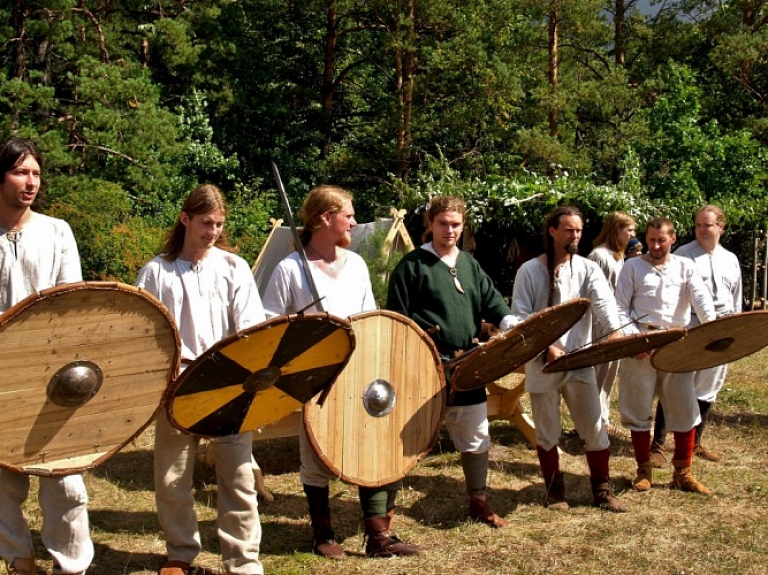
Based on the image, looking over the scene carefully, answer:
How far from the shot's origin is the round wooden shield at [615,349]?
4322mm

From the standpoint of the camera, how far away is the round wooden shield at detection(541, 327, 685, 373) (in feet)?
14.2

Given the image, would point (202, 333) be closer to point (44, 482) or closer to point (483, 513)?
point (44, 482)

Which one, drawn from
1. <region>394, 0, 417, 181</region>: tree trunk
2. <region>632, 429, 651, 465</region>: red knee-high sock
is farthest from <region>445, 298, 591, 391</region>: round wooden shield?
<region>394, 0, 417, 181</region>: tree trunk

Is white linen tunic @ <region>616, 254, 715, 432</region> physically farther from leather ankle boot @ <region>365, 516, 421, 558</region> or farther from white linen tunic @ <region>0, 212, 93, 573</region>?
white linen tunic @ <region>0, 212, 93, 573</region>

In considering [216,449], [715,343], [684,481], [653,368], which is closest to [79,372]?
[216,449]

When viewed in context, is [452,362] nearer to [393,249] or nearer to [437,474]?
[437,474]

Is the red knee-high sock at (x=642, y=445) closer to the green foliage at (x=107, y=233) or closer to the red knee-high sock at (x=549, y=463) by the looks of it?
the red knee-high sock at (x=549, y=463)

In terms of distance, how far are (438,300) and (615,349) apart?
2.89 feet

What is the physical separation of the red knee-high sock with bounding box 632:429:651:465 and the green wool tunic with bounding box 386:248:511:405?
122cm

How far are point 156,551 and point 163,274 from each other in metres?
1.32

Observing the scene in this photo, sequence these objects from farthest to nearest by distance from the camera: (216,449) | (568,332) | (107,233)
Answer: (107,233) → (568,332) → (216,449)

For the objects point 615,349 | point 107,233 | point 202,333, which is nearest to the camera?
point 202,333

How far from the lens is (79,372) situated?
292cm

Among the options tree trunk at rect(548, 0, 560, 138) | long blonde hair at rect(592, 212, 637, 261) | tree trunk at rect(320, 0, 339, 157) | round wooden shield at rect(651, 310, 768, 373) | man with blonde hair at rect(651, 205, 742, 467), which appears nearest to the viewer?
round wooden shield at rect(651, 310, 768, 373)
